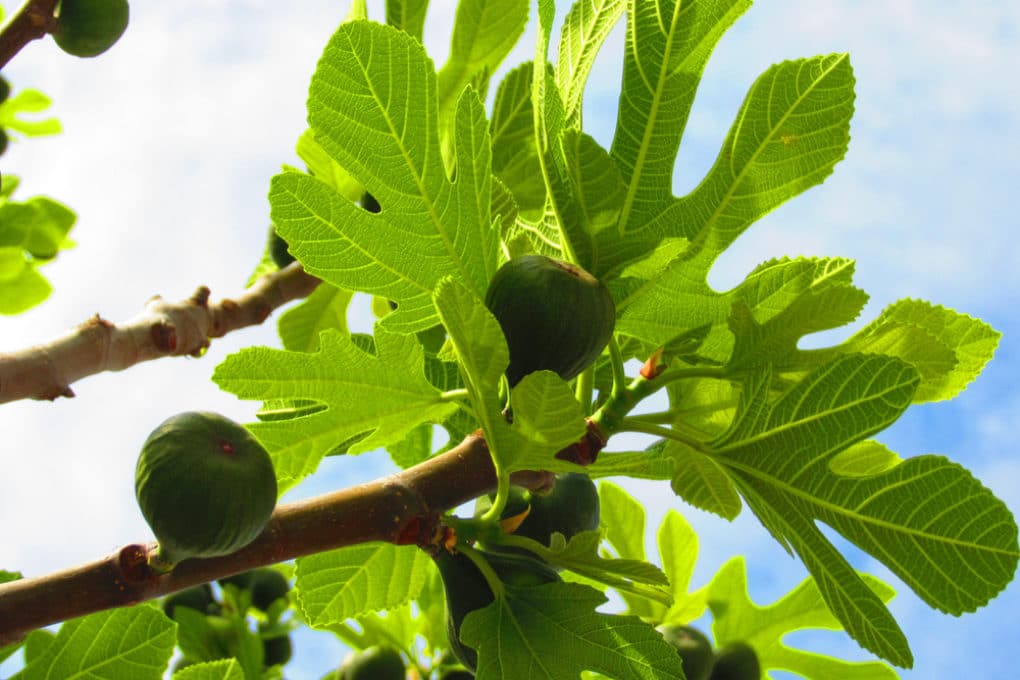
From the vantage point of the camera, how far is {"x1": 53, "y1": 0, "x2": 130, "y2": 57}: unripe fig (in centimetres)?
218

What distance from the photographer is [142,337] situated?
7.66 ft

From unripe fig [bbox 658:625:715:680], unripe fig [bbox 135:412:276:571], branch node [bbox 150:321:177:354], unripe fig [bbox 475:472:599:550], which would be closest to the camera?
unripe fig [bbox 135:412:276:571]

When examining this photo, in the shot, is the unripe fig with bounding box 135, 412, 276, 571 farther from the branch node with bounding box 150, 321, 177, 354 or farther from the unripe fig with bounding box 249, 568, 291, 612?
the unripe fig with bounding box 249, 568, 291, 612

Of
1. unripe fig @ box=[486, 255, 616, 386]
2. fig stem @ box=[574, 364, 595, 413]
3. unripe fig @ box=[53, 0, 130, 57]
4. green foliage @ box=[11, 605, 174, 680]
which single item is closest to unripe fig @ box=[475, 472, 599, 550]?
fig stem @ box=[574, 364, 595, 413]

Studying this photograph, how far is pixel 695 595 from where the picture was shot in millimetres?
2611

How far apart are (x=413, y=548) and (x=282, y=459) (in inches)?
15.3

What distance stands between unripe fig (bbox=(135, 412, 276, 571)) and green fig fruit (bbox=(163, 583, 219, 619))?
1.73 m

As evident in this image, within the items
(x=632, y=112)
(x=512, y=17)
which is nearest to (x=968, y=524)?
(x=632, y=112)

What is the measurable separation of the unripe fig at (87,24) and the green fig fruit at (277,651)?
5.65ft

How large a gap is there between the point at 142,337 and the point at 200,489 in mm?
1232

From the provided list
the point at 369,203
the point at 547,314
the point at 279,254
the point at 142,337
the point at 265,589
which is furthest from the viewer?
the point at 265,589

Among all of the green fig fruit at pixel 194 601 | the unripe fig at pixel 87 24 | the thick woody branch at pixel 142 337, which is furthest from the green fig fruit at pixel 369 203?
the green fig fruit at pixel 194 601

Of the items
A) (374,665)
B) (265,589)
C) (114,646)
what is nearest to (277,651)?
(265,589)

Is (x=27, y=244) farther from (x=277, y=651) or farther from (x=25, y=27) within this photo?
(x=277, y=651)
